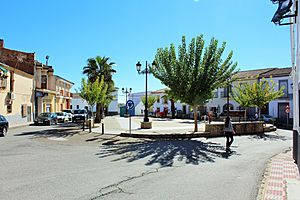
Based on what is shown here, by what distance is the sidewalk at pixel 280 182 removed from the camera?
5998mm

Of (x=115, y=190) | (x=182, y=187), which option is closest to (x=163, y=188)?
(x=182, y=187)

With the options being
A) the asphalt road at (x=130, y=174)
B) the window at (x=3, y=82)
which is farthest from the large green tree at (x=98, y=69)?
the asphalt road at (x=130, y=174)

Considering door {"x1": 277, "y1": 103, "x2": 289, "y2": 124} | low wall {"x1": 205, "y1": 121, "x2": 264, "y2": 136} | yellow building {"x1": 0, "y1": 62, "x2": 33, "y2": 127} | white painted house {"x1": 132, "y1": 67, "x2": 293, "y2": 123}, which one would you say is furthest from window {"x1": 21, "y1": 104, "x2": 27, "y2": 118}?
door {"x1": 277, "y1": 103, "x2": 289, "y2": 124}

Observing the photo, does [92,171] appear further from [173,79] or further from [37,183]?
[173,79]

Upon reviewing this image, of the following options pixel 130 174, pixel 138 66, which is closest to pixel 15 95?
pixel 138 66

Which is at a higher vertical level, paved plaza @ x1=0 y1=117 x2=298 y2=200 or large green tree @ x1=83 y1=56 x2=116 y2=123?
large green tree @ x1=83 y1=56 x2=116 y2=123

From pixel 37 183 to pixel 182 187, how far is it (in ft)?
12.2

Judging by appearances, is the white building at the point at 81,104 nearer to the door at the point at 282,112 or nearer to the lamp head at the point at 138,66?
the door at the point at 282,112

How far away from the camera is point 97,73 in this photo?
35656 millimetres

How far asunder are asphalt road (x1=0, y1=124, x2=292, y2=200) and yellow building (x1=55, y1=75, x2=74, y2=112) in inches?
1402

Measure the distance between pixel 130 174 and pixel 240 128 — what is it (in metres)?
Result: 16.0

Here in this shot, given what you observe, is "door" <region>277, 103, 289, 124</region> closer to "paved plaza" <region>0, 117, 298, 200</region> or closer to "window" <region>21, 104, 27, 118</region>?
"paved plaza" <region>0, 117, 298, 200</region>

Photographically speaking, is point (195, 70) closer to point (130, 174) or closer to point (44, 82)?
point (130, 174)

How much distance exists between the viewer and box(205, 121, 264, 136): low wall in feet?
65.5
